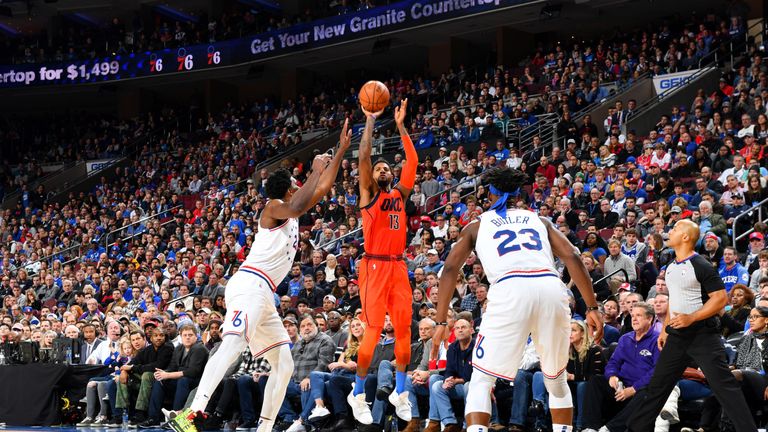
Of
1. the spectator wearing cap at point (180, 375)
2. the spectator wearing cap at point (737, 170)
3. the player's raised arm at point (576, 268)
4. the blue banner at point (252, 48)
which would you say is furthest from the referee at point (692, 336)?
the blue banner at point (252, 48)

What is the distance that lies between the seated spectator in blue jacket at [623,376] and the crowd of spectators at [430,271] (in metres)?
0.02

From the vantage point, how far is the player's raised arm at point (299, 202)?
802 centimetres

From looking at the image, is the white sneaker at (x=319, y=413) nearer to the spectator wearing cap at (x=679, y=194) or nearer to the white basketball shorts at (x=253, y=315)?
the white basketball shorts at (x=253, y=315)

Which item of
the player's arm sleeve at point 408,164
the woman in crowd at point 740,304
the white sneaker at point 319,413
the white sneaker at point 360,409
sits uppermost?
the player's arm sleeve at point 408,164

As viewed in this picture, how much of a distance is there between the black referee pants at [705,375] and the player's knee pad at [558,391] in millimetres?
1529

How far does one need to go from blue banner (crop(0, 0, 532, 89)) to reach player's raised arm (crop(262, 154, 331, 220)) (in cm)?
1824

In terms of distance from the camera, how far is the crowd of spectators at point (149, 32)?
109 ft

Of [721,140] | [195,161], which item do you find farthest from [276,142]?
[721,140]

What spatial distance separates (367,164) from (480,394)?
3.13 meters

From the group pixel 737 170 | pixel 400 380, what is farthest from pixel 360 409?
pixel 737 170

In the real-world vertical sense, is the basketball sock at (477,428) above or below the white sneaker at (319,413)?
above

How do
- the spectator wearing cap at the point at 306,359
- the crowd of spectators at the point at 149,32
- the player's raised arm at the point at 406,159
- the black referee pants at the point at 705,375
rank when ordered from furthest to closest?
1. the crowd of spectators at the point at 149,32
2. the spectator wearing cap at the point at 306,359
3. the player's raised arm at the point at 406,159
4. the black referee pants at the point at 705,375

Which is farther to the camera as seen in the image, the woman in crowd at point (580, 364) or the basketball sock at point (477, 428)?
the woman in crowd at point (580, 364)

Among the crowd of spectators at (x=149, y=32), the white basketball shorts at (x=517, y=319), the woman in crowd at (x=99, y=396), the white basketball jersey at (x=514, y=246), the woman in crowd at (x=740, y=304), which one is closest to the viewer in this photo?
the white basketball shorts at (x=517, y=319)
